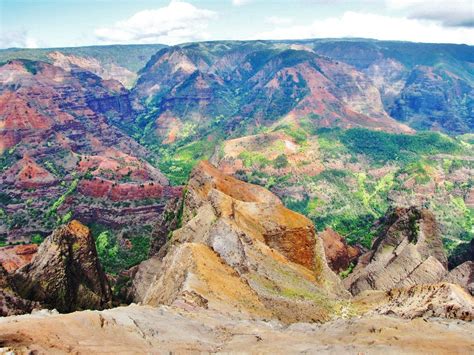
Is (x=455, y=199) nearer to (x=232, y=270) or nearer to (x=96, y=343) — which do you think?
(x=232, y=270)

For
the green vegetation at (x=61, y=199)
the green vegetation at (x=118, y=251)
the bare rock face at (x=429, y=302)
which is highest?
the bare rock face at (x=429, y=302)

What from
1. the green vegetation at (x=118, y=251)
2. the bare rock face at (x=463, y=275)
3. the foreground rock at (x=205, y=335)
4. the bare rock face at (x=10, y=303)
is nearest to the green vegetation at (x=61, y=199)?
the green vegetation at (x=118, y=251)

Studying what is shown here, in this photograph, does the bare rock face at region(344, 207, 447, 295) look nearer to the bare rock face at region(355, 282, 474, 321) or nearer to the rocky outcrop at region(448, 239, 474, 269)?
the rocky outcrop at region(448, 239, 474, 269)

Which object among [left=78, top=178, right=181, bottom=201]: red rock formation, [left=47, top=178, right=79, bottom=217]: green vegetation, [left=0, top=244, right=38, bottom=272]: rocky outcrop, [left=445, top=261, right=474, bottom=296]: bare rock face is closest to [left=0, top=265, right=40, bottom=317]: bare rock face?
[left=0, top=244, right=38, bottom=272]: rocky outcrop

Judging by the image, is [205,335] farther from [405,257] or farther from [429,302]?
[405,257]

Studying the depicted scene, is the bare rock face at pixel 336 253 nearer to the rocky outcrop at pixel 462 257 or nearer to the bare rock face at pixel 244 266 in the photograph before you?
the rocky outcrop at pixel 462 257
